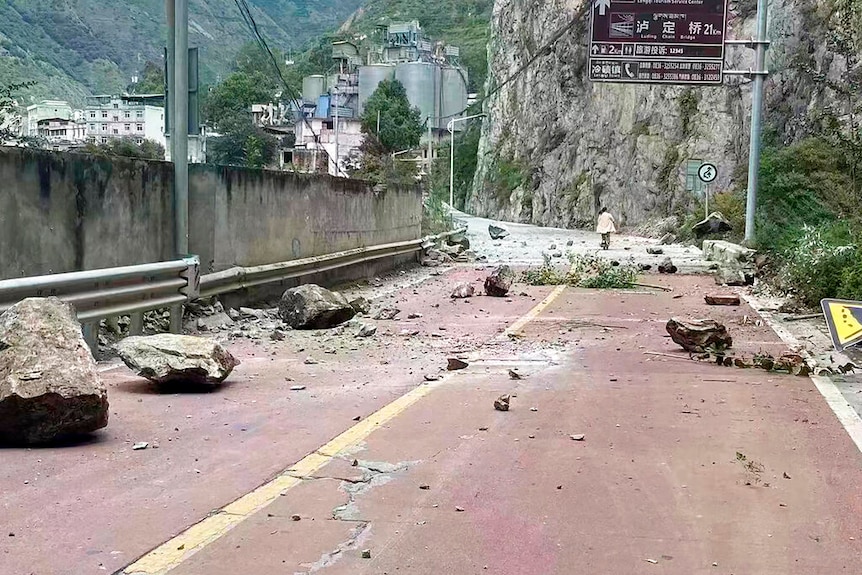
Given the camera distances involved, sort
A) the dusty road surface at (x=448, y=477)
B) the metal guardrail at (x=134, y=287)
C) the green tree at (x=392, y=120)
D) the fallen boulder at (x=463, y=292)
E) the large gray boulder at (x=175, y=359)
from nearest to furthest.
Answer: the dusty road surface at (x=448, y=477) < the large gray boulder at (x=175, y=359) < the metal guardrail at (x=134, y=287) < the fallen boulder at (x=463, y=292) < the green tree at (x=392, y=120)

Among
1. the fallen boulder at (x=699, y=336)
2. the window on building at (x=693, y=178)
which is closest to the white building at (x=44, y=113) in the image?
the fallen boulder at (x=699, y=336)

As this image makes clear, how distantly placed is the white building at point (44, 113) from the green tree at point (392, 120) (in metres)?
51.8

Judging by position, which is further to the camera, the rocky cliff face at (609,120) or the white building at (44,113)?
the rocky cliff face at (609,120)

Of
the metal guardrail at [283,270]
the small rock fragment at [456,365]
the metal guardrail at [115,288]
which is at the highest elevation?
the metal guardrail at [115,288]

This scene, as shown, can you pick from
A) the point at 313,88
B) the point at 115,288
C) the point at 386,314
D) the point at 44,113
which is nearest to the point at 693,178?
the point at 44,113

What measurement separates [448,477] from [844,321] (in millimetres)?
5063

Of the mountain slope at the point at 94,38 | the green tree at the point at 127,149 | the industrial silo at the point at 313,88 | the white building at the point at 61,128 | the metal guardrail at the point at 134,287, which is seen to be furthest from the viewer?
the industrial silo at the point at 313,88

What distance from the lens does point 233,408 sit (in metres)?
7.00

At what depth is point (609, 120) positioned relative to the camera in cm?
5588

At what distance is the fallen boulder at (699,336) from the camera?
9.78m

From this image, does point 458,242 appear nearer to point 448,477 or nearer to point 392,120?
point 448,477

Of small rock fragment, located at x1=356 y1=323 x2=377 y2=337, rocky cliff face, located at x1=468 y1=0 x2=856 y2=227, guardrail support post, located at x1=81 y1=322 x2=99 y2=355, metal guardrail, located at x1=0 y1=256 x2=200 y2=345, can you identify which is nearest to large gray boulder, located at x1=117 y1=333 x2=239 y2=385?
metal guardrail, located at x1=0 y1=256 x2=200 y2=345

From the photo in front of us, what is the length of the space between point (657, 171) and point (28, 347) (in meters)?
46.3

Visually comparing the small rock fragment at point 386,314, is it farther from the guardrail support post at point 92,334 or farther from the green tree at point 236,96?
the green tree at point 236,96
